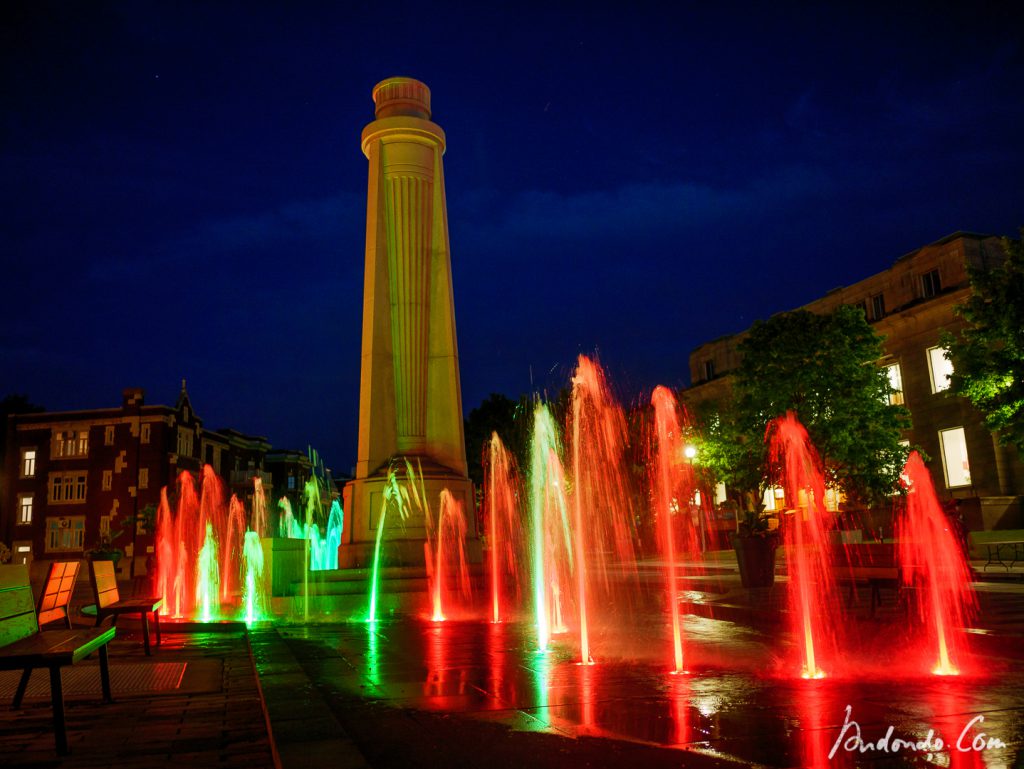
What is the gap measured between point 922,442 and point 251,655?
1375 inches

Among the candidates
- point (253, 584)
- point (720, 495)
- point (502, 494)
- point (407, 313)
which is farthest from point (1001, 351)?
point (720, 495)

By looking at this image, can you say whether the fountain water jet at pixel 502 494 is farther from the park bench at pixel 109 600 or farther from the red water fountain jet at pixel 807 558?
the park bench at pixel 109 600

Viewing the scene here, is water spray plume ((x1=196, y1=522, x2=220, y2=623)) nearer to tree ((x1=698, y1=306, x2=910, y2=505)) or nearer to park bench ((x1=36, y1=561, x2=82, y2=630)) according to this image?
park bench ((x1=36, y1=561, x2=82, y2=630))

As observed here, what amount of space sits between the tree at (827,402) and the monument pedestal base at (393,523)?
14390 mm

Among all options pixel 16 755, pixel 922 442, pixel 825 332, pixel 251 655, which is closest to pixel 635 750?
pixel 16 755

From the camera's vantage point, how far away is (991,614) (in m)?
10.4

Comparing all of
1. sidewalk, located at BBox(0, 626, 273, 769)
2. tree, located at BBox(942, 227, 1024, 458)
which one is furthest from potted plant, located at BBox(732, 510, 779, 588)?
sidewalk, located at BBox(0, 626, 273, 769)

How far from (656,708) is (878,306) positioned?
3952 centimetres

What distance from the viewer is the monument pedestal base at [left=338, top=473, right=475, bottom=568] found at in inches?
664

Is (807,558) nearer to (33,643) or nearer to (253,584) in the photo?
(253,584)

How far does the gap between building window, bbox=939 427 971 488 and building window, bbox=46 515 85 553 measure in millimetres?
46719

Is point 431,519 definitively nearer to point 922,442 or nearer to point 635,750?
point 635,750

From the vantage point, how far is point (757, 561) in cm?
1545

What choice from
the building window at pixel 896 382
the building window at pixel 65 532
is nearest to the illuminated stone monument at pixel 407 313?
the building window at pixel 896 382
